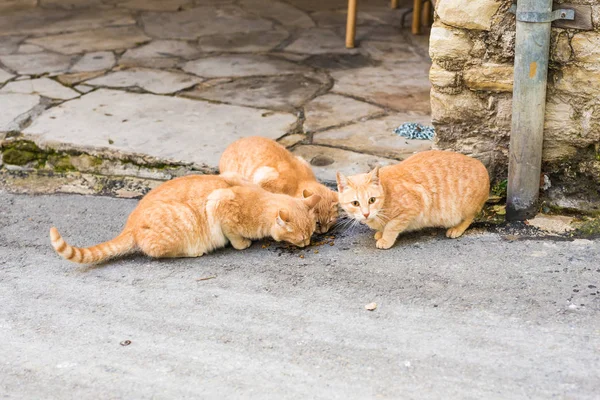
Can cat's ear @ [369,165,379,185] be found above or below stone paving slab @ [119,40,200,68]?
below

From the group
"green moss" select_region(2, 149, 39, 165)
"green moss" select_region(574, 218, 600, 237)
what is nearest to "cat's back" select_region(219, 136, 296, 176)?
"green moss" select_region(2, 149, 39, 165)

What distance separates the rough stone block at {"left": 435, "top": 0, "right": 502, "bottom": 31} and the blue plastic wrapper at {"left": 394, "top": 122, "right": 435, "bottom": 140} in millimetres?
1220

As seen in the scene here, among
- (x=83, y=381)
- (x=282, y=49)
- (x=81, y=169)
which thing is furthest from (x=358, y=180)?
(x=282, y=49)

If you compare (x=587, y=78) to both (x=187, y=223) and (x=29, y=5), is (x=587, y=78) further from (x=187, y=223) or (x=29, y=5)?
(x=29, y=5)

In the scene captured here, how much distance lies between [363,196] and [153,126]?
2.09 metres

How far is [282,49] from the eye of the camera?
6.95 meters

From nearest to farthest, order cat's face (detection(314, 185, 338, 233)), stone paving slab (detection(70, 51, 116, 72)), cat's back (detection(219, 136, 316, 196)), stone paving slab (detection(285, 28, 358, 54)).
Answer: cat's face (detection(314, 185, 338, 233))
cat's back (detection(219, 136, 316, 196))
stone paving slab (detection(70, 51, 116, 72))
stone paving slab (detection(285, 28, 358, 54))

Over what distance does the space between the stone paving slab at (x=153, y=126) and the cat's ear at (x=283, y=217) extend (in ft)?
3.48

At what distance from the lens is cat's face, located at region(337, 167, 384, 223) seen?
374cm

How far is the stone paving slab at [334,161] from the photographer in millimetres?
4656

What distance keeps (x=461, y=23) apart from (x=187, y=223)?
1.68m

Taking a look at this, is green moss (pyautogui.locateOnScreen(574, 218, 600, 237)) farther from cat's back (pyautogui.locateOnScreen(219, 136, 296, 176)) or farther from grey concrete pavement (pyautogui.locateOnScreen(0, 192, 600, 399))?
cat's back (pyautogui.locateOnScreen(219, 136, 296, 176))

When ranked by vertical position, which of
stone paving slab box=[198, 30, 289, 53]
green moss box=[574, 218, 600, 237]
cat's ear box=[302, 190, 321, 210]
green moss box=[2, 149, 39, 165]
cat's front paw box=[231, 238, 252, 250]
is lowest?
cat's front paw box=[231, 238, 252, 250]

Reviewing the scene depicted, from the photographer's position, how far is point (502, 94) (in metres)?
4.01
